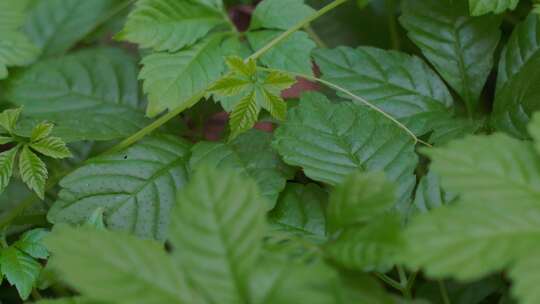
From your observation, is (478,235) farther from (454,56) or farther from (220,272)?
(454,56)

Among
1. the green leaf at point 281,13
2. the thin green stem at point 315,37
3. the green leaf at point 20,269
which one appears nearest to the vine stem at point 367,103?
the green leaf at point 281,13

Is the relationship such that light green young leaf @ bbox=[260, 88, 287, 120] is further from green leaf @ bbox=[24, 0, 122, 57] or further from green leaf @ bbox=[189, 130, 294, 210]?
green leaf @ bbox=[24, 0, 122, 57]

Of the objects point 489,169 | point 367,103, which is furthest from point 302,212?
point 489,169

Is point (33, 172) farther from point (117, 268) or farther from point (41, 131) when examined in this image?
point (117, 268)

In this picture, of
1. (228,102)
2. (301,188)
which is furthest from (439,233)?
(228,102)

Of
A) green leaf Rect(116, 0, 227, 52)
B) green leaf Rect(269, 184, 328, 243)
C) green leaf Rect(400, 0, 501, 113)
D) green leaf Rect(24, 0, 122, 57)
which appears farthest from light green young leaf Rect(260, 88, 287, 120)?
green leaf Rect(24, 0, 122, 57)
